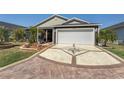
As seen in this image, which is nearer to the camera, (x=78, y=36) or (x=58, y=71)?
(x=58, y=71)

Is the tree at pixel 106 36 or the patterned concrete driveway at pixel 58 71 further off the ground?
the tree at pixel 106 36

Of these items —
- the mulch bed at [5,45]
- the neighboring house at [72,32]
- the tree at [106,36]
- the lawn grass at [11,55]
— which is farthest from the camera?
the neighboring house at [72,32]

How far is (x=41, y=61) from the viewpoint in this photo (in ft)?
28.5

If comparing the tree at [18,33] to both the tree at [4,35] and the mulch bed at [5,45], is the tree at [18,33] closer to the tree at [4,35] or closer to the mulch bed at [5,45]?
the mulch bed at [5,45]

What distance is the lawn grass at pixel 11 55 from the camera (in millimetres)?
8555

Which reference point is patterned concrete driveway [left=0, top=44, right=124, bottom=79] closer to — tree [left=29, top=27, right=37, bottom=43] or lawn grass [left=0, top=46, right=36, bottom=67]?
lawn grass [left=0, top=46, right=36, bottom=67]

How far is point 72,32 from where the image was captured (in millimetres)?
14648

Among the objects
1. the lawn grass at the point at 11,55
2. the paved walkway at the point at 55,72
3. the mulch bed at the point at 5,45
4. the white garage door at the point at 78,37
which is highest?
the white garage door at the point at 78,37

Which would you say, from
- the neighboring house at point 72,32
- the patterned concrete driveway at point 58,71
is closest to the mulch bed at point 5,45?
the neighboring house at point 72,32

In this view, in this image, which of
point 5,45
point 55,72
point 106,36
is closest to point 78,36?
point 106,36

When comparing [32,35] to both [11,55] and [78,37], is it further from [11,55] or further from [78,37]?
[78,37]

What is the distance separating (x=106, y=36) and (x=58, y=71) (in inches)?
310
